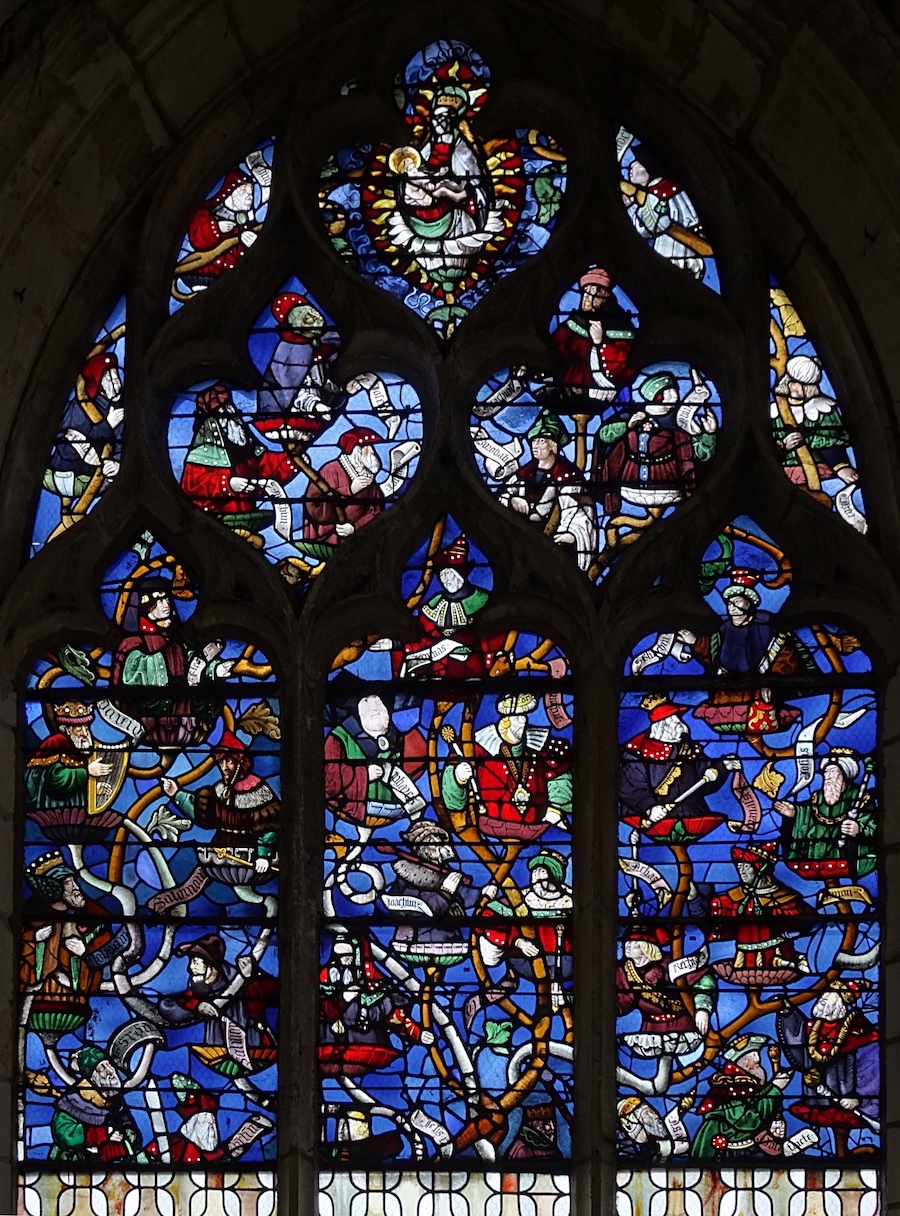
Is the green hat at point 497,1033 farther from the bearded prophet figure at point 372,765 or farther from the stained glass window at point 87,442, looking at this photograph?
the stained glass window at point 87,442

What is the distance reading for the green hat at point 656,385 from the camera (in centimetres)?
872

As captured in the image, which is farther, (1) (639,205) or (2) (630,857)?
(1) (639,205)

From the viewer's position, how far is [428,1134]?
7.99m

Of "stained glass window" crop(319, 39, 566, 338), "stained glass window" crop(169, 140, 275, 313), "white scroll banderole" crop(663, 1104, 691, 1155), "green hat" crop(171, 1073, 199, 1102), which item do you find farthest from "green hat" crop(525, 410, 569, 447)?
"green hat" crop(171, 1073, 199, 1102)

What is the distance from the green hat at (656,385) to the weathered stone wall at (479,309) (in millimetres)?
84

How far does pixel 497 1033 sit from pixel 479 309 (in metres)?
2.21

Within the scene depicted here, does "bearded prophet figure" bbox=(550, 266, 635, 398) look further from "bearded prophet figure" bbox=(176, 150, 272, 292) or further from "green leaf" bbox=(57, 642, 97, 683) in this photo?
"green leaf" bbox=(57, 642, 97, 683)

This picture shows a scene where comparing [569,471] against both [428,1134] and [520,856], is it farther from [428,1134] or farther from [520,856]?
[428,1134]

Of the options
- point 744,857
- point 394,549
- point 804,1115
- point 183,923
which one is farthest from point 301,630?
point 804,1115

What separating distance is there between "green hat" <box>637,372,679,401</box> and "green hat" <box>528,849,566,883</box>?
148 centimetres

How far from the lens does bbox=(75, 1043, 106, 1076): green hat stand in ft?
26.5

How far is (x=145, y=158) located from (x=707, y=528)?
81.5 inches

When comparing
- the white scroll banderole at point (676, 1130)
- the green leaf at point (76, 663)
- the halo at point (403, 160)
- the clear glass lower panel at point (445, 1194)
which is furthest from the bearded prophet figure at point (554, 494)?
the clear glass lower panel at point (445, 1194)

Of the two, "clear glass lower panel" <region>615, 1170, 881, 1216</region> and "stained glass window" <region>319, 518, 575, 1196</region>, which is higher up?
"stained glass window" <region>319, 518, 575, 1196</region>
